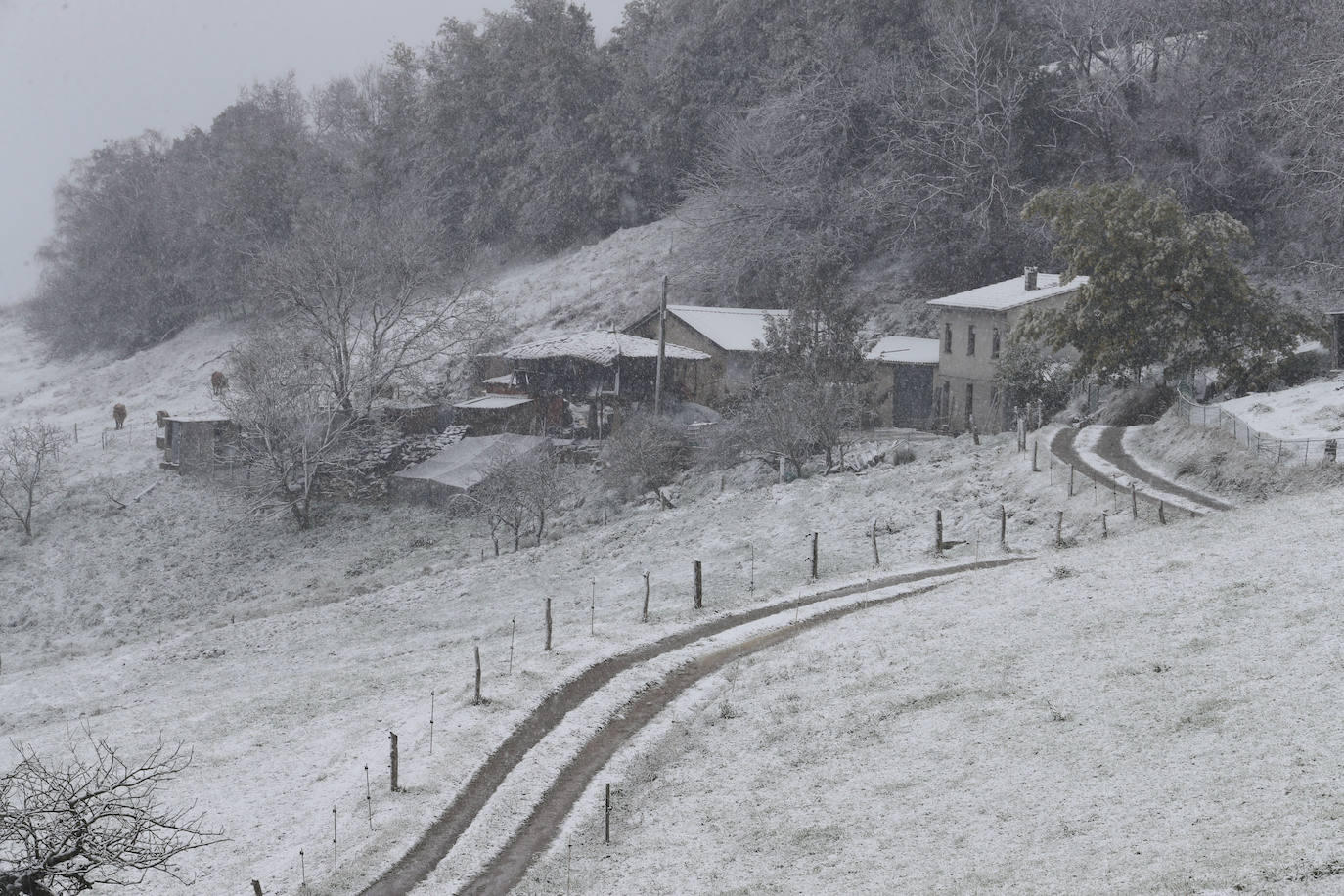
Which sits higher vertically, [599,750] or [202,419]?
[202,419]

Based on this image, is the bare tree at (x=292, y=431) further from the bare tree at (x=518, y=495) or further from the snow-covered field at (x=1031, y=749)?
the snow-covered field at (x=1031, y=749)

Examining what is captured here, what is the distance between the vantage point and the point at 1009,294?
52375 millimetres

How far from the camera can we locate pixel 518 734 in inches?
726

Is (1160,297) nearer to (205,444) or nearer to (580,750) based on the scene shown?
(580,750)

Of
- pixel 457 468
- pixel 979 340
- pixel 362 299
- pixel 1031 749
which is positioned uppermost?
pixel 362 299

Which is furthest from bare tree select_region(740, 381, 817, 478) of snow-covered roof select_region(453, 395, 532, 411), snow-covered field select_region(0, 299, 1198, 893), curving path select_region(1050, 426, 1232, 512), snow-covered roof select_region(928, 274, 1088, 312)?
snow-covered roof select_region(453, 395, 532, 411)

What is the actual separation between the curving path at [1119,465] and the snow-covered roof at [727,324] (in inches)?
854

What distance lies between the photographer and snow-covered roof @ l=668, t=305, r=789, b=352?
190 feet

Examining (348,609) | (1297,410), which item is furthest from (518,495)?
(1297,410)

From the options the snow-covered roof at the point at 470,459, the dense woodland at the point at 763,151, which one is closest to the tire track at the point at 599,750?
the snow-covered roof at the point at 470,459

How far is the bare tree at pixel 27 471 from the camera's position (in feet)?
168

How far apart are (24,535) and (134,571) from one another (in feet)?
28.0

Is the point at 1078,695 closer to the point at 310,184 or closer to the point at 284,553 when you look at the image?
the point at 284,553

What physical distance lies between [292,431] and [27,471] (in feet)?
41.7
